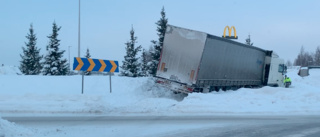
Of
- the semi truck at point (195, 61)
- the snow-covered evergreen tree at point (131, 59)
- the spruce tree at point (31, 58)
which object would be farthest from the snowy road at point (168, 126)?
the spruce tree at point (31, 58)

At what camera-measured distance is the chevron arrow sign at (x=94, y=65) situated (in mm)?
17250

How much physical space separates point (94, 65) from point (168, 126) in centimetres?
831

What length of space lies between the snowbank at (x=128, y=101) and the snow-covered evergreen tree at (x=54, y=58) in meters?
18.2

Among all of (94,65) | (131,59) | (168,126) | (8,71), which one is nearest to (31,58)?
(8,71)

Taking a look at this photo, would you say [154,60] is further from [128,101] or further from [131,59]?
[128,101]

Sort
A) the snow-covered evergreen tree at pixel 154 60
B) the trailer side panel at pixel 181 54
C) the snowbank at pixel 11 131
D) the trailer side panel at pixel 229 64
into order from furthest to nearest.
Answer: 1. the snow-covered evergreen tree at pixel 154 60
2. the trailer side panel at pixel 229 64
3. the trailer side panel at pixel 181 54
4. the snowbank at pixel 11 131

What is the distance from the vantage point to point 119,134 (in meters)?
9.05

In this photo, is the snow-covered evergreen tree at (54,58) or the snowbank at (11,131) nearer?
the snowbank at (11,131)

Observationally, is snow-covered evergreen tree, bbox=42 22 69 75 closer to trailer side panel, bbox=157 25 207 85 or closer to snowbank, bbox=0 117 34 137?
trailer side panel, bbox=157 25 207 85

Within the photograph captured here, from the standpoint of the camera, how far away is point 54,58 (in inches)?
1560

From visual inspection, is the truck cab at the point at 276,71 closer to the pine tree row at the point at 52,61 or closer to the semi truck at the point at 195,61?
the semi truck at the point at 195,61

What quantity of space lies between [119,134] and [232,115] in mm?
5933

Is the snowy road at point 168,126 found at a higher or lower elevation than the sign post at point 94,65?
lower

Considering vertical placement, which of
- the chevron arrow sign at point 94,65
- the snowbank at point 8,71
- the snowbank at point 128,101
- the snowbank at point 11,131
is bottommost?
the snowbank at point 8,71
